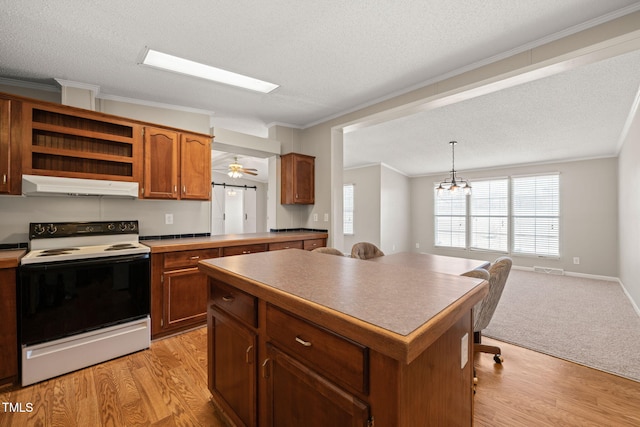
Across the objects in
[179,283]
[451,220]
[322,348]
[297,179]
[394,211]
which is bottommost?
[179,283]

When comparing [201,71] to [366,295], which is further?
[201,71]

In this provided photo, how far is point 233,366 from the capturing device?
1.44m

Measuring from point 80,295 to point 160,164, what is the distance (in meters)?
1.43

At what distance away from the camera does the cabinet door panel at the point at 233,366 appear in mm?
1277

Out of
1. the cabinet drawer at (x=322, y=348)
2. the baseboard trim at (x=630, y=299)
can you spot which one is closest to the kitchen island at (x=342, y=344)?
the cabinet drawer at (x=322, y=348)

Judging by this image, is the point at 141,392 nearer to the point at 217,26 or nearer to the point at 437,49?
the point at 217,26

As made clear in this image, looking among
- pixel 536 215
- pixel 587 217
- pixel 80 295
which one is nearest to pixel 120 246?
pixel 80 295

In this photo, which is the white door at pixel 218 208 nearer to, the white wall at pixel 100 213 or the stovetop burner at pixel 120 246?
the white wall at pixel 100 213

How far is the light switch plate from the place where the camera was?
43.1 inches

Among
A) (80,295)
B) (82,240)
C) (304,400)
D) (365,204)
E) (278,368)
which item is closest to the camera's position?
(304,400)

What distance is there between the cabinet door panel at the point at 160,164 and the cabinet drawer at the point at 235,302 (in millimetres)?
1854

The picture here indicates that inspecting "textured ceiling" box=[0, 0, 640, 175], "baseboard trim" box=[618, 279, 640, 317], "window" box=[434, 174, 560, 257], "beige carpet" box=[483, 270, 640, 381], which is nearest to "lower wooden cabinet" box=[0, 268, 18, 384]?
"textured ceiling" box=[0, 0, 640, 175]

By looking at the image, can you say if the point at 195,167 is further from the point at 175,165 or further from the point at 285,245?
the point at 285,245

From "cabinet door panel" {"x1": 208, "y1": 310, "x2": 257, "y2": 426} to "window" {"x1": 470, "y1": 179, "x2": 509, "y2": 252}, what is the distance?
6812mm
